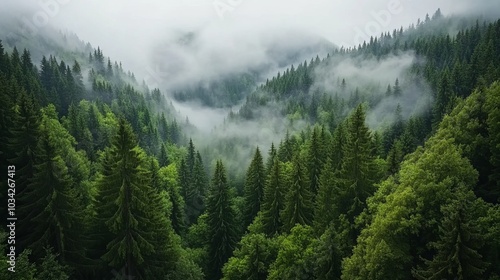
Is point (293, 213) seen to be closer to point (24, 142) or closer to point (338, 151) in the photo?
point (338, 151)

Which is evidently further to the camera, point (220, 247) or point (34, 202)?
point (220, 247)

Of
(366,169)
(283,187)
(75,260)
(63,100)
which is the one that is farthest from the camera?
(63,100)

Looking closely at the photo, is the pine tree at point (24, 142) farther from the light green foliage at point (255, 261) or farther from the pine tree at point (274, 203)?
the pine tree at point (274, 203)

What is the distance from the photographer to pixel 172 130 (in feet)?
536

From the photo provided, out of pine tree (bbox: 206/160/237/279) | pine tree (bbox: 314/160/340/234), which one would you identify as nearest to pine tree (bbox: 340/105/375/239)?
pine tree (bbox: 314/160/340/234)

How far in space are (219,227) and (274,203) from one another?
8738 mm

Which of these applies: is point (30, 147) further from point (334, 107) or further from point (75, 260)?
point (334, 107)

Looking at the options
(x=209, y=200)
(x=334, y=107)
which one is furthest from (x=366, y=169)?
(x=334, y=107)

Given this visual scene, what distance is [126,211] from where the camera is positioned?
95.3ft

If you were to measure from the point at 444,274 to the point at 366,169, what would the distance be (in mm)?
13551

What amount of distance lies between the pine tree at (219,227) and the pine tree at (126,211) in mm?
16750

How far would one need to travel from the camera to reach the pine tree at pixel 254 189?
54.9m

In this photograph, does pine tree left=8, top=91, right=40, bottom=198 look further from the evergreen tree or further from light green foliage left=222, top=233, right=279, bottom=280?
light green foliage left=222, top=233, right=279, bottom=280

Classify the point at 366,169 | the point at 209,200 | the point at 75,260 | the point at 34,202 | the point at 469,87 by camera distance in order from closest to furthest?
1. the point at 34,202
2. the point at 75,260
3. the point at 366,169
4. the point at 209,200
5. the point at 469,87
